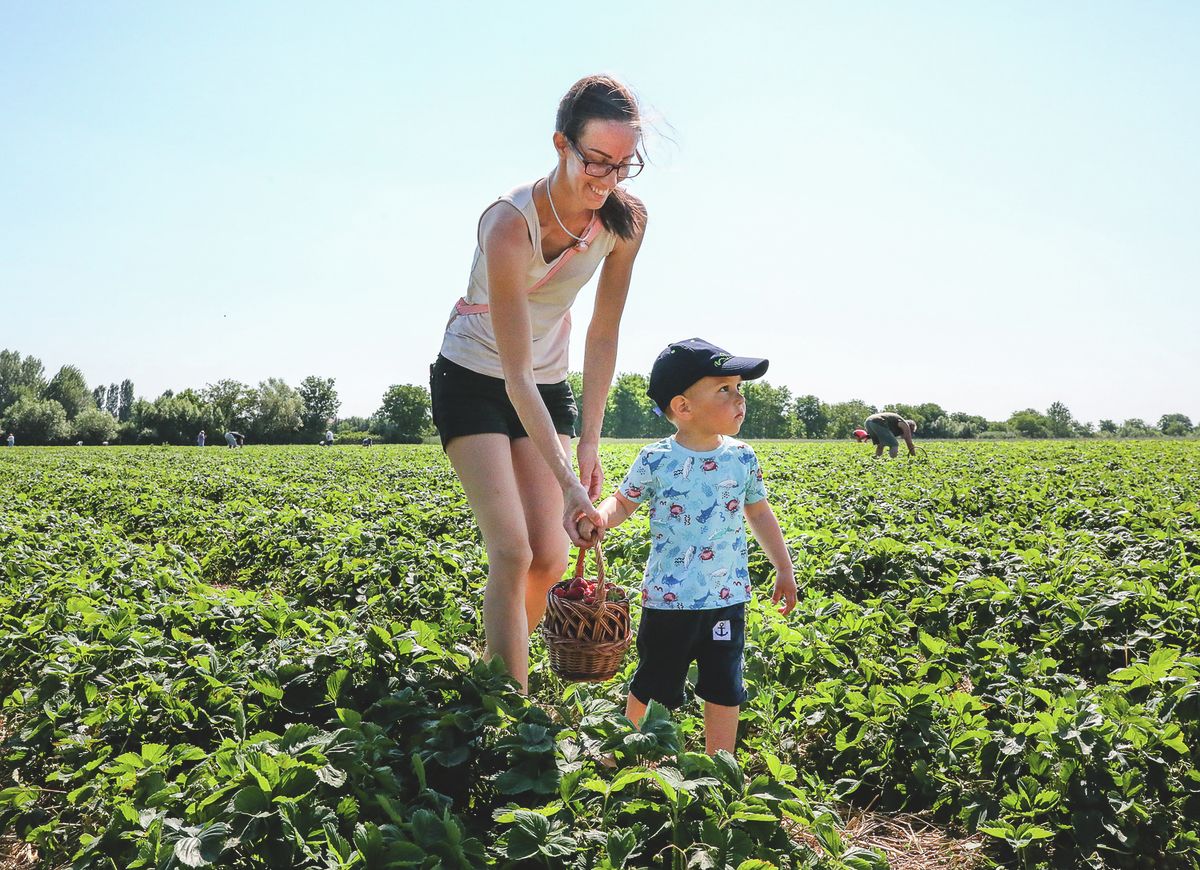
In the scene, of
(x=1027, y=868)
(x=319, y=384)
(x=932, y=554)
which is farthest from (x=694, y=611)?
(x=319, y=384)

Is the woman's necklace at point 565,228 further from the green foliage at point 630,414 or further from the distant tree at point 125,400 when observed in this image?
the distant tree at point 125,400

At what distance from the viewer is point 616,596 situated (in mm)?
2934

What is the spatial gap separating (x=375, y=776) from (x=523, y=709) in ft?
1.60

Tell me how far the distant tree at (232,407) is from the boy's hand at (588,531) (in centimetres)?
7597

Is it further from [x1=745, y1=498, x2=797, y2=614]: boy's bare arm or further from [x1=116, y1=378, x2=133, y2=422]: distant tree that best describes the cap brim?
[x1=116, y1=378, x2=133, y2=422]: distant tree

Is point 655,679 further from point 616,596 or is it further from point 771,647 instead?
point 771,647

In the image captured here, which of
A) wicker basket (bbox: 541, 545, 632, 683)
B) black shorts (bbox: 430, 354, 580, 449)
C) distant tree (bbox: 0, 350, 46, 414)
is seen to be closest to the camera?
wicker basket (bbox: 541, 545, 632, 683)

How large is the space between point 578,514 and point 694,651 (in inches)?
26.2

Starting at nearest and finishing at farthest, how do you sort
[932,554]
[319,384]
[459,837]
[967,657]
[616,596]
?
[459,837]
[616,596]
[967,657]
[932,554]
[319,384]

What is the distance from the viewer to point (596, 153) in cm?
254

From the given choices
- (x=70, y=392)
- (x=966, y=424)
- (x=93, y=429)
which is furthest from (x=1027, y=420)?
(x=70, y=392)

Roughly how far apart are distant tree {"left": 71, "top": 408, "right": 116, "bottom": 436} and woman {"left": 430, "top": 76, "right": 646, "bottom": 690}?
79799 mm

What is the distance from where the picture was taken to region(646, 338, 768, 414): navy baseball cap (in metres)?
2.65

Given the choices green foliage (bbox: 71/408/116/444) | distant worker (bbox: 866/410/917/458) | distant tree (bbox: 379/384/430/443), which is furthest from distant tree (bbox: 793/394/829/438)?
distant worker (bbox: 866/410/917/458)
